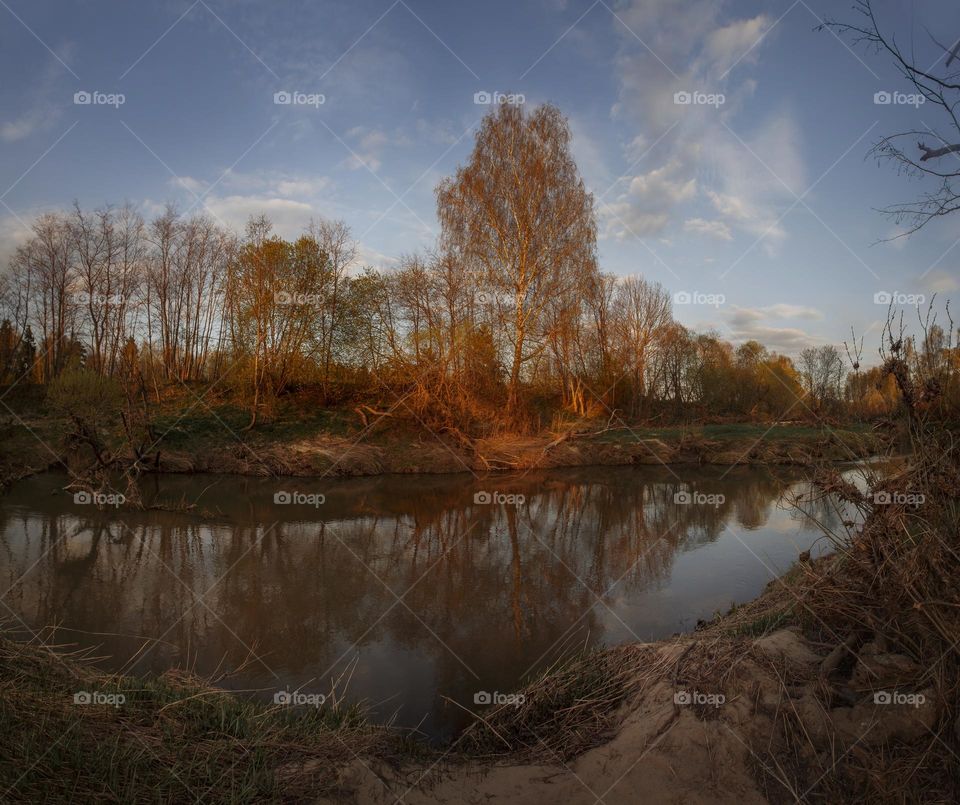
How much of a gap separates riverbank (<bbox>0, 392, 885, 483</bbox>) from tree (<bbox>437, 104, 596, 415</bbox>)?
2701 millimetres

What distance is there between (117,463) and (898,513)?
625 inches

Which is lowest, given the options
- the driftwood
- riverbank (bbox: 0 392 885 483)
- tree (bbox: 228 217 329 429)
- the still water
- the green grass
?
the still water

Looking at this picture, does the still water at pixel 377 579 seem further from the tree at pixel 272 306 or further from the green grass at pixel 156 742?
the tree at pixel 272 306

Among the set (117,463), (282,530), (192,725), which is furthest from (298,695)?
(117,463)

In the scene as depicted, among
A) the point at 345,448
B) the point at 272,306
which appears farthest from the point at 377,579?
the point at 272,306

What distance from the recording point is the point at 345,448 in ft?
57.9

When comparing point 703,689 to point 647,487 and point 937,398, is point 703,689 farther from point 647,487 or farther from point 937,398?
point 647,487

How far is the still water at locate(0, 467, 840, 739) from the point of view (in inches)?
205

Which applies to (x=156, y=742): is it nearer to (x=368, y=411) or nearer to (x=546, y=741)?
(x=546, y=741)

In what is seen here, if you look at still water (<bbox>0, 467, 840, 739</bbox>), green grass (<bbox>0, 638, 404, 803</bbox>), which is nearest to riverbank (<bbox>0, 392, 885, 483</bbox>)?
still water (<bbox>0, 467, 840, 739</bbox>)

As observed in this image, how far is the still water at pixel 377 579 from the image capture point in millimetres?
5207

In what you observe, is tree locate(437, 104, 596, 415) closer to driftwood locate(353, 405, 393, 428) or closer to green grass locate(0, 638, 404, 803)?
driftwood locate(353, 405, 393, 428)

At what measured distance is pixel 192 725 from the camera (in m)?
3.26

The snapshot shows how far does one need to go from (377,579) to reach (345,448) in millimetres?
10425
